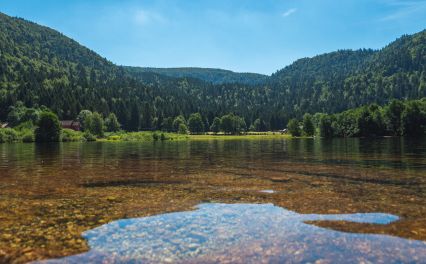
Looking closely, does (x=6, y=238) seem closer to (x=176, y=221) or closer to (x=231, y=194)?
(x=176, y=221)

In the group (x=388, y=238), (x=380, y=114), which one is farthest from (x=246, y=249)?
(x=380, y=114)

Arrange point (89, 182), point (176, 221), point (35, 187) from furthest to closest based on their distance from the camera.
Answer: point (89, 182) < point (35, 187) < point (176, 221)

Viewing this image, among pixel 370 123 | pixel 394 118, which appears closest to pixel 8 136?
pixel 370 123

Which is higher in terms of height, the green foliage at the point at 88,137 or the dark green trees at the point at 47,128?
the dark green trees at the point at 47,128

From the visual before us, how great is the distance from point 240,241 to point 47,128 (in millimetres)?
141941

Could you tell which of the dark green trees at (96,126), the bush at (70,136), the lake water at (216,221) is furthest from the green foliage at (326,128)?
the lake water at (216,221)

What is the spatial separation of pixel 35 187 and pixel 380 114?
173414 mm

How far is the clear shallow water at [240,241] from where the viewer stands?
10.5 meters

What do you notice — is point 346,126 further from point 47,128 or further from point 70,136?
point 47,128

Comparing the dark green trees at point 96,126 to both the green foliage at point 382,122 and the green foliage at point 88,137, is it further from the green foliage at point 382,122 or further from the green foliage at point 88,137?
the green foliage at point 382,122

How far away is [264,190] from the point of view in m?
21.9

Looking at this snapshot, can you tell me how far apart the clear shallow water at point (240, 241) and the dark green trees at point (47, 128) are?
5385 inches

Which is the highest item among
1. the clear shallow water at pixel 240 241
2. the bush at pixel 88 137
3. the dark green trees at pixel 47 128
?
the dark green trees at pixel 47 128

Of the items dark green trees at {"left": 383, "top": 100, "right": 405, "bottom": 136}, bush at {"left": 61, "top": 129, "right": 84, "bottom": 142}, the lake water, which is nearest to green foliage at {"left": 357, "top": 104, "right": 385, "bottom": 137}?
dark green trees at {"left": 383, "top": 100, "right": 405, "bottom": 136}
